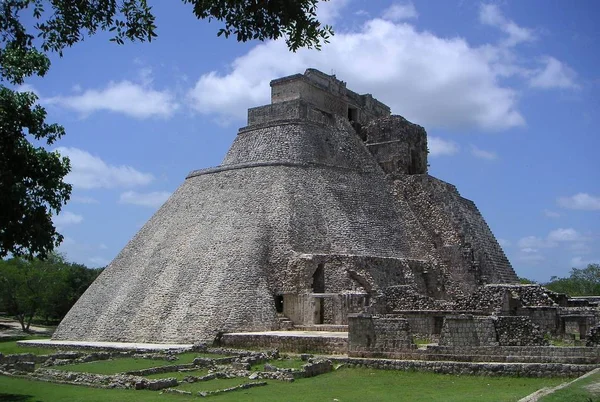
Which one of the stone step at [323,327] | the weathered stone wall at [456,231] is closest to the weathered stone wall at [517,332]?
the stone step at [323,327]

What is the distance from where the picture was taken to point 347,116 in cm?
4284

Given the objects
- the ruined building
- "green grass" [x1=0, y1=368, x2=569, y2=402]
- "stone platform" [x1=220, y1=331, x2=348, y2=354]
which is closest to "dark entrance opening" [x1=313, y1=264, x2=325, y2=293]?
the ruined building

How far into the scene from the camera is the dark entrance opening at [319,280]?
28.6 metres

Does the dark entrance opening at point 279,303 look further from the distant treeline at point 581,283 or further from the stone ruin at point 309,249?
the distant treeline at point 581,283

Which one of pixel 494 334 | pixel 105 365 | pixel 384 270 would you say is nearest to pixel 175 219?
pixel 384 270

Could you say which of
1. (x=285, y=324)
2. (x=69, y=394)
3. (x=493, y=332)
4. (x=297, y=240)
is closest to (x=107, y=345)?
(x=285, y=324)

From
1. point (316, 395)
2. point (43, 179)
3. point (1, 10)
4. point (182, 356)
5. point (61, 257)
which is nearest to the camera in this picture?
point (1, 10)

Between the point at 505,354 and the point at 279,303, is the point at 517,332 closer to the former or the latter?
the point at 505,354

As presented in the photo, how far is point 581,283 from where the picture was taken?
217 ft

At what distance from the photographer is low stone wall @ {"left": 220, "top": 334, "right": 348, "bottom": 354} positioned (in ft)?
69.6

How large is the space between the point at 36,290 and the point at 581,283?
4904cm

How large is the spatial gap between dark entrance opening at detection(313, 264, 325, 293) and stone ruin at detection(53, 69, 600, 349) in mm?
62

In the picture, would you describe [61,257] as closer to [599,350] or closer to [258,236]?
[258,236]

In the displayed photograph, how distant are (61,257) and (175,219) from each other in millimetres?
30043
